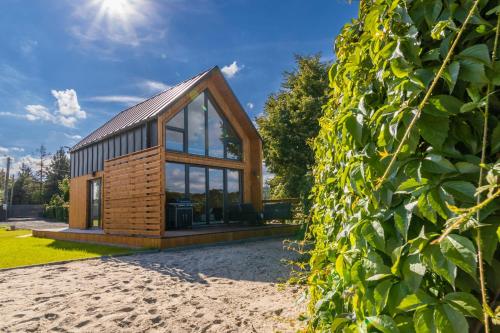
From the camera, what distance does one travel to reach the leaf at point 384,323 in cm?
83

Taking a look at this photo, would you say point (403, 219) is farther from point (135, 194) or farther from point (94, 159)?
point (94, 159)

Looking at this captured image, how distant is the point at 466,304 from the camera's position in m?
0.71

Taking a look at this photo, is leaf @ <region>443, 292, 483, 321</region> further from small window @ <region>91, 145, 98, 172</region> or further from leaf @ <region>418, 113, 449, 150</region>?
small window @ <region>91, 145, 98, 172</region>

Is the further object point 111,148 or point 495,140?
point 111,148

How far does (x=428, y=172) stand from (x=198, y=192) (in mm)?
12048

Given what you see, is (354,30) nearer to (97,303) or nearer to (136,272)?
(97,303)

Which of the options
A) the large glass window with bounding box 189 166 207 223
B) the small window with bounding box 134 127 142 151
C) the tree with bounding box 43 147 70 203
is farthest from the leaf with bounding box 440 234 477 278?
the tree with bounding box 43 147 70 203

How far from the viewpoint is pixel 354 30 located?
140 centimetres

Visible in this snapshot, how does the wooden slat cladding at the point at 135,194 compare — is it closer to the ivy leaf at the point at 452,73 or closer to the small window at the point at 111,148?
the small window at the point at 111,148

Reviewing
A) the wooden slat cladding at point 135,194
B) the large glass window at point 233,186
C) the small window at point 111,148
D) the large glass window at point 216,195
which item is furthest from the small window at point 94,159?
the large glass window at point 233,186

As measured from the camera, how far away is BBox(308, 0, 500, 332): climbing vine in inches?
27.9

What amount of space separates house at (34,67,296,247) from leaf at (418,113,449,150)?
8.66 meters

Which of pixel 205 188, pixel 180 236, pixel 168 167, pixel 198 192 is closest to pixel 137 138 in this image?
pixel 168 167

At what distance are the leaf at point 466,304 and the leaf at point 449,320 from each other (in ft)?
0.05
